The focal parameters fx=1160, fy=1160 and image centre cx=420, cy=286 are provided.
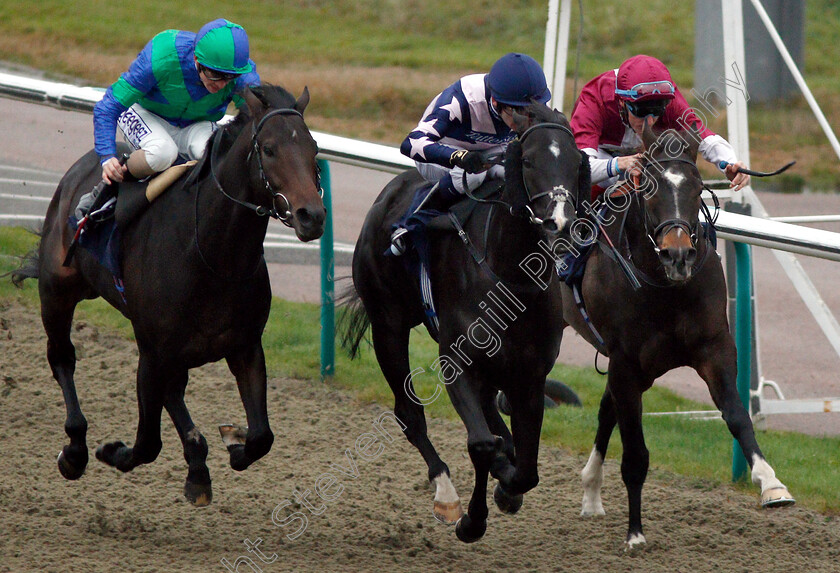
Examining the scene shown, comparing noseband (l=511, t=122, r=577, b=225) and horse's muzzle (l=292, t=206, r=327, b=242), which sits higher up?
noseband (l=511, t=122, r=577, b=225)

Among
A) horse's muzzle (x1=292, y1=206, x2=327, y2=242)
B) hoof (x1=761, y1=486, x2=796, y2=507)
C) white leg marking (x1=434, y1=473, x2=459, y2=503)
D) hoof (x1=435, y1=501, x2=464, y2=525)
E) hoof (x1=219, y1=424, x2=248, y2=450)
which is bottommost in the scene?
hoof (x1=435, y1=501, x2=464, y2=525)

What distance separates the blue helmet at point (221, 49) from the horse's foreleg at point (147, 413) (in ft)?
3.88

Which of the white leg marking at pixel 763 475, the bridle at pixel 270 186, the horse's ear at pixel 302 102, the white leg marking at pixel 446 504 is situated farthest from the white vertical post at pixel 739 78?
the bridle at pixel 270 186

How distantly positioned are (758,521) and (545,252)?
184cm

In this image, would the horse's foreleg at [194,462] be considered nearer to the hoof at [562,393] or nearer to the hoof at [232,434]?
the hoof at [232,434]

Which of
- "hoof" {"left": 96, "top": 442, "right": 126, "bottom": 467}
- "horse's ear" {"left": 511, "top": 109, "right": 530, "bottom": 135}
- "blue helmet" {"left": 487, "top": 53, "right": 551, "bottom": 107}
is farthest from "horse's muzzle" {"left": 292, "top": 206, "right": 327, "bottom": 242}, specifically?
"hoof" {"left": 96, "top": 442, "right": 126, "bottom": 467}

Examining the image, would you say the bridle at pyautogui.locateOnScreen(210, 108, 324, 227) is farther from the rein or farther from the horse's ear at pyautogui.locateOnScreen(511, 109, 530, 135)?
the rein

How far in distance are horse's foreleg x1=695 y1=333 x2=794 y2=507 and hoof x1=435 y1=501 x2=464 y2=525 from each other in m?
1.12

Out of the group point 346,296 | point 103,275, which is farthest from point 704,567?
point 103,275

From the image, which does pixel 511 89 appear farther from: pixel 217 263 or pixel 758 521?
pixel 758 521

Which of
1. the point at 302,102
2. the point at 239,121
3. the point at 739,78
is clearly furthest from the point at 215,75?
the point at 739,78

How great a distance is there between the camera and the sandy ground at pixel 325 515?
183 inches

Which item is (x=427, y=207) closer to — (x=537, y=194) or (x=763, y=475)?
(x=537, y=194)

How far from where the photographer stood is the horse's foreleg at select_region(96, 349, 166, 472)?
4.64 metres
